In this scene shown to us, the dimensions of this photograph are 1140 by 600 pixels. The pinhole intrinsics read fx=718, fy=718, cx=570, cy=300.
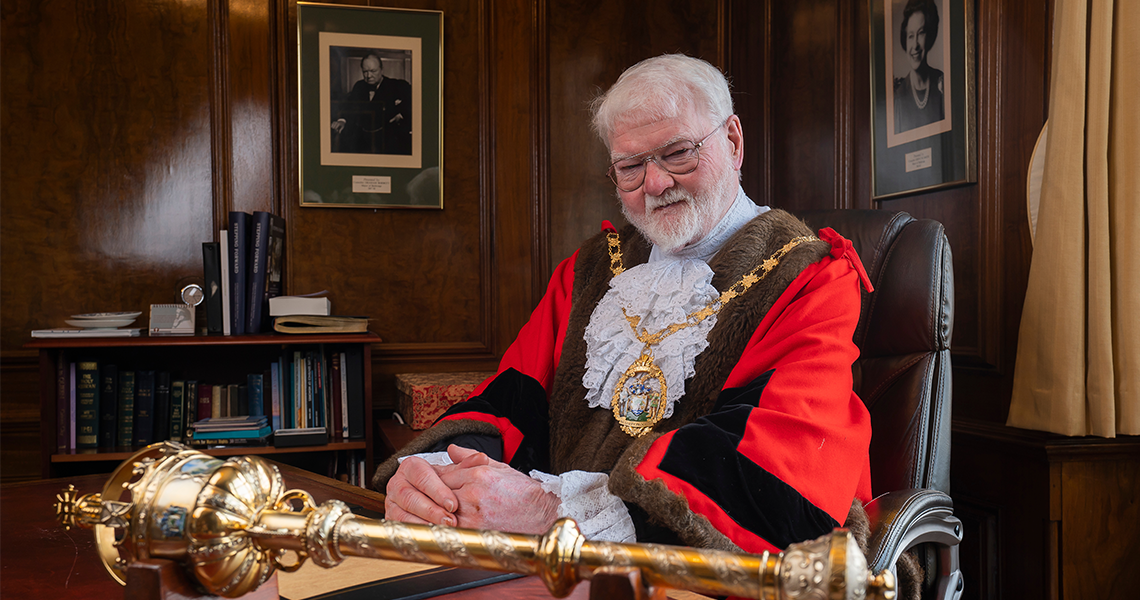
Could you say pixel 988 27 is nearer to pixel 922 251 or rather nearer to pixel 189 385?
pixel 922 251

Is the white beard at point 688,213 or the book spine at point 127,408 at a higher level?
the white beard at point 688,213

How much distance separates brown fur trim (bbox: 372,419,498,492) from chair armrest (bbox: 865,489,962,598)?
77 cm

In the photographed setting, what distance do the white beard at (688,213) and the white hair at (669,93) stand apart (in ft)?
0.49

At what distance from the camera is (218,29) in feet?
9.23

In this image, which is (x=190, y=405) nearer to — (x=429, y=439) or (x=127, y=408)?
(x=127, y=408)

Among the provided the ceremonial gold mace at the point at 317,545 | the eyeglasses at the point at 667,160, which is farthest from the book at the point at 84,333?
the ceremonial gold mace at the point at 317,545

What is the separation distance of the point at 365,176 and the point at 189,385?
1.03 meters

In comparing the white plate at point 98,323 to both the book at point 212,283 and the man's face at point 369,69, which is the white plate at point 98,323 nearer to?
the book at point 212,283

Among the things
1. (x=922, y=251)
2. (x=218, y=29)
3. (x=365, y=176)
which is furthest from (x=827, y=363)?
(x=218, y=29)

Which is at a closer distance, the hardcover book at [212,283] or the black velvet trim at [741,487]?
the black velvet trim at [741,487]

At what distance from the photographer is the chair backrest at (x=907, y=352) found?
141 centimetres

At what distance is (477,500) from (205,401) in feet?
6.20

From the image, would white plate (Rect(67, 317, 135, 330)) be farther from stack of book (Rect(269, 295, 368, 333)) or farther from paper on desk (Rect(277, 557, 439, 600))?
paper on desk (Rect(277, 557, 439, 600))

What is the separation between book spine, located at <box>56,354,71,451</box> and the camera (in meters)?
2.42
